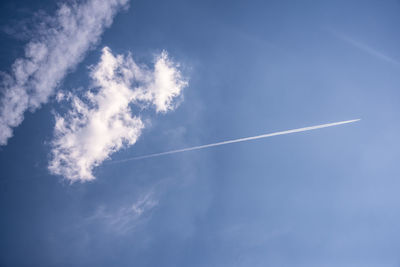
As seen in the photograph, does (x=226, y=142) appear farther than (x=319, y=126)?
Yes

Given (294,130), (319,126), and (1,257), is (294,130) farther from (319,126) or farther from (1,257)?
(1,257)

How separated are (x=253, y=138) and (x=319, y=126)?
17.2ft

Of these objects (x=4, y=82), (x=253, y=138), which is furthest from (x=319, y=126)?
(x=4, y=82)

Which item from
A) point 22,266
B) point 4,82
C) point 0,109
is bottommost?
point 22,266

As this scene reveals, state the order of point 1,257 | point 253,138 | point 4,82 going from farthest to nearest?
1. point 1,257
2. point 253,138
3. point 4,82

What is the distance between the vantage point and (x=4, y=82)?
10961 millimetres

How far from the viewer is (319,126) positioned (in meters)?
12.3

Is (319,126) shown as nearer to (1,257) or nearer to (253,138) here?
(253,138)

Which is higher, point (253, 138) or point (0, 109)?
point (0, 109)

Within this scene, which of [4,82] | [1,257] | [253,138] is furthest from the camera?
[1,257]

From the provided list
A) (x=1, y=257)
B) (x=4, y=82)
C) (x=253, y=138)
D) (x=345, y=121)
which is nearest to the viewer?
(x=4, y=82)

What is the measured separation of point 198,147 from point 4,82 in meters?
15.1

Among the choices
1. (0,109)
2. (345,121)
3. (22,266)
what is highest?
(0,109)

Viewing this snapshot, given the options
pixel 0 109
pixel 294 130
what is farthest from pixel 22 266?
pixel 294 130
